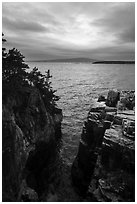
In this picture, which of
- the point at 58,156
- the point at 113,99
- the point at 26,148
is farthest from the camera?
the point at 113,99

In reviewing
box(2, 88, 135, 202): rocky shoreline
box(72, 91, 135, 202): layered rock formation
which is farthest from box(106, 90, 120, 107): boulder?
box(72, 91, 135, 202): layered rock formation

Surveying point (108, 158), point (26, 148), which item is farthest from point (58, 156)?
point (108, 158)

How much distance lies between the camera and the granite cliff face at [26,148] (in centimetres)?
2192

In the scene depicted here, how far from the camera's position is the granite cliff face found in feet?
71.9

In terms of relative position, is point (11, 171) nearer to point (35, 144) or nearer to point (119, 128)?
point (35, 144)

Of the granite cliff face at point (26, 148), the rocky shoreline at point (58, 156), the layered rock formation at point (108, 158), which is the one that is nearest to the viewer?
the granite cliff face at point (26, 148)

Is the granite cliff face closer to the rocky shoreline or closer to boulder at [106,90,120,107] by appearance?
the rocky shoreline

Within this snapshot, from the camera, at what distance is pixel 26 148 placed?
28844 mm

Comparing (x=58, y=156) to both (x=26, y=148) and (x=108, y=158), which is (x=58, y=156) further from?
(x=108, y=158)

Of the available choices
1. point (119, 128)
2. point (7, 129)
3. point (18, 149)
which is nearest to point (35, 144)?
point (18, 149)

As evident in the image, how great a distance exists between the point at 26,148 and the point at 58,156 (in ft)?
50.2

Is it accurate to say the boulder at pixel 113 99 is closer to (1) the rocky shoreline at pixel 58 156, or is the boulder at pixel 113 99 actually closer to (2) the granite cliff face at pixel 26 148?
(1) the rocky shoreline at pixel 58 156

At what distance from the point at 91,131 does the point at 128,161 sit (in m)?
12.5

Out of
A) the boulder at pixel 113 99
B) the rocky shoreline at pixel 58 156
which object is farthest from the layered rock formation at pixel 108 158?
the boulder at pixel 113 99
